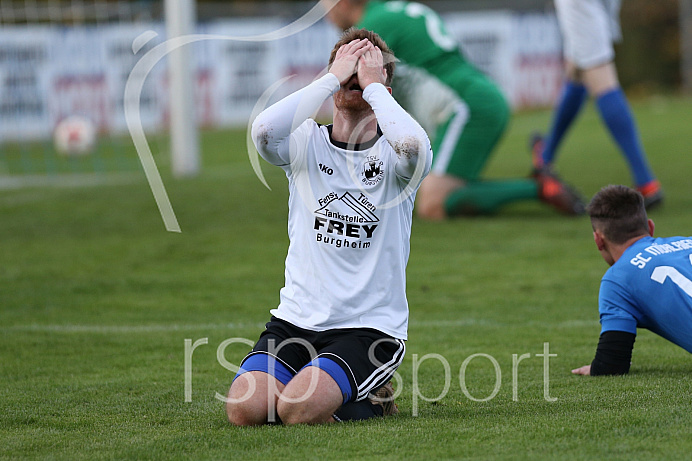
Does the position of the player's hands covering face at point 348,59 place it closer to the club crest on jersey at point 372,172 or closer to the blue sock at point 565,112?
the club crest on jersey at point 372,172

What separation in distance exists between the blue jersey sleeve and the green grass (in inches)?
8.3

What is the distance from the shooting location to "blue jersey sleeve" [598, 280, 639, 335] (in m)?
3.87

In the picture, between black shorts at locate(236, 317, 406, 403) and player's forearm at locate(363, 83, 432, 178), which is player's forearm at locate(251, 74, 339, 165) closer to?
player's forearm at locate(363, 83, 432, 178)

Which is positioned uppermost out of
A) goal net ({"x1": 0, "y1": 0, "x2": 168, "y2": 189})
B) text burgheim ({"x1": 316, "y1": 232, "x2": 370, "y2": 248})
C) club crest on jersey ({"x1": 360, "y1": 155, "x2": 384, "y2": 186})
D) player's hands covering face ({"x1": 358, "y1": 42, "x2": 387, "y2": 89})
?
player's hands covering face ({"x1": 358, "y1": 42, "x2": 387, "y2": 89})

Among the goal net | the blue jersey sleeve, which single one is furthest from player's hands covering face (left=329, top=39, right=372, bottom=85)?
the goal net

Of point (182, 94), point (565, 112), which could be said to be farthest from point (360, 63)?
point (182, 94)

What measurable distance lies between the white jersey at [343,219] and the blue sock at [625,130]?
507cm

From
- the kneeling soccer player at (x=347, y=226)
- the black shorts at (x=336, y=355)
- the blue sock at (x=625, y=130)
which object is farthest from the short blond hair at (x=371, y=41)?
the blue sock at (x=625, y=130)

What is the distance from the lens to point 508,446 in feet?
9.61

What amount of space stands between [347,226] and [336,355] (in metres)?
0.50

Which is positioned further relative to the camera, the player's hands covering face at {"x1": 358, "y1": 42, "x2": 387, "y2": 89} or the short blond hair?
the short blond hair

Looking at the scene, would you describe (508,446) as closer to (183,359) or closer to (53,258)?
(183,359)

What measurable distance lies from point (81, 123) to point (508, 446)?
16.8 metres

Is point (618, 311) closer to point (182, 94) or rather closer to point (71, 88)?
point (182, 94)
